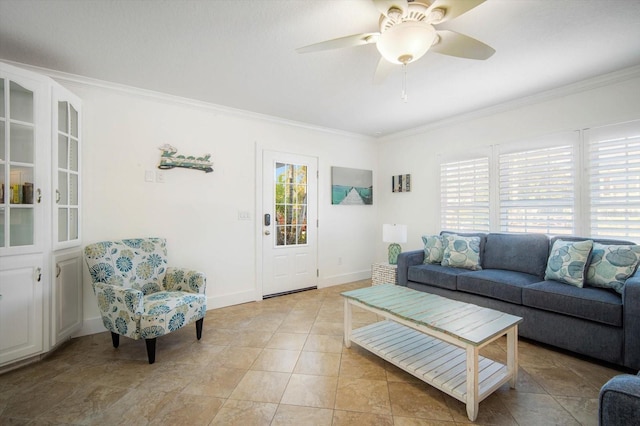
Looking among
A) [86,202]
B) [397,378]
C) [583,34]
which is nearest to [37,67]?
[86,202]

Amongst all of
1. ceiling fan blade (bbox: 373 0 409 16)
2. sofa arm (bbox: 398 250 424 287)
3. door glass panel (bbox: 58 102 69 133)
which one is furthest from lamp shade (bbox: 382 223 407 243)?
door glass panel (bbox: 58 102 69 133)

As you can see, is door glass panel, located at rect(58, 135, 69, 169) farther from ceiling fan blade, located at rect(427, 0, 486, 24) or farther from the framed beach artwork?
the framed beach artwork

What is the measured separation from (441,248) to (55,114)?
4.13 metres

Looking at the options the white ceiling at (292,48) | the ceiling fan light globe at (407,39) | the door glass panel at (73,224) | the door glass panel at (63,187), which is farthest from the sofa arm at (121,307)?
the ceiling fan light globe at (407,39)

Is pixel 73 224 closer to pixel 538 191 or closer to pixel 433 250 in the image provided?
pixel 433 250

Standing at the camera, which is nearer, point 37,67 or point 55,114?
point 55,114

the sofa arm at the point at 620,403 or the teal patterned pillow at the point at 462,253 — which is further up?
the teal patterned pillow at the point at 462,253

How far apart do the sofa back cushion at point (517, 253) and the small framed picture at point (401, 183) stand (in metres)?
1.47

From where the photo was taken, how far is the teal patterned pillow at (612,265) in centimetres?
226

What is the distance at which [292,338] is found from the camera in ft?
8.75

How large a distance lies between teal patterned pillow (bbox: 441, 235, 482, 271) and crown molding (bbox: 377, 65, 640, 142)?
1622 mm

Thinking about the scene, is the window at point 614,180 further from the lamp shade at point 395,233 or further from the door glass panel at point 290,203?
the door glass panel at point 290,203

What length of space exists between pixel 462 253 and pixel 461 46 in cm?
231

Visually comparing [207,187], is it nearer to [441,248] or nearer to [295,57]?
[295,57]
